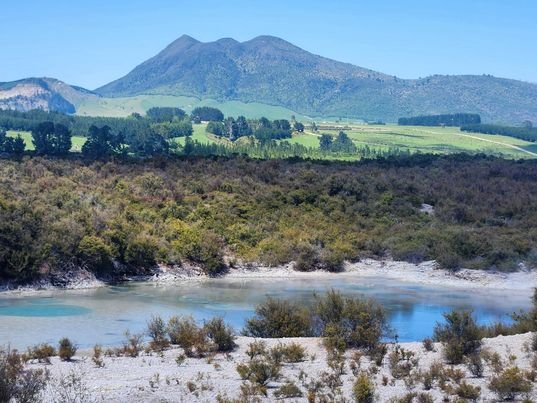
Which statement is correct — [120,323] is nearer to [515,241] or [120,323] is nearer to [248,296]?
[248,296]

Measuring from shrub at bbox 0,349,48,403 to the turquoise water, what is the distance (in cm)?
592

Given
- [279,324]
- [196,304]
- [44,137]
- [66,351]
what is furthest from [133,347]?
[44,137]

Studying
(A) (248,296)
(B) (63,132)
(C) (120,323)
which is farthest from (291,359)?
(B) (63,132)

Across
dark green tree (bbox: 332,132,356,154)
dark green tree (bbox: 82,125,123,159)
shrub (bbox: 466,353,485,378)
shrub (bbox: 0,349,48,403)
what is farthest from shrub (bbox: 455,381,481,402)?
dark green tree (bbox: 332,132,356,154)

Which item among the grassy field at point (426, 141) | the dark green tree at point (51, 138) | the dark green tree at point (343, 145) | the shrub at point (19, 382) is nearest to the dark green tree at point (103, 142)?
the dark green tree at point (51, 138)

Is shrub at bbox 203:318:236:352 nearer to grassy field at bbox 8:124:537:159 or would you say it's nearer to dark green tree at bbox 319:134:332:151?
grassy field at bbox 8:124:537:159

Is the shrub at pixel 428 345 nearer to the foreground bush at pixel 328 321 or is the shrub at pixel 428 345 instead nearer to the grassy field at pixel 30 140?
the foreground bush at pixel 328 321

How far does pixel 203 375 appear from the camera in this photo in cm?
2086

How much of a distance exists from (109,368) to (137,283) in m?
20.8

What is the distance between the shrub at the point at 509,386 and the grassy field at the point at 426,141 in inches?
3479

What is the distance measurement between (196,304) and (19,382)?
18.7 metres

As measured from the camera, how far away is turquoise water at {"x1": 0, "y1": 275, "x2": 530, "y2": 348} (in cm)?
2942

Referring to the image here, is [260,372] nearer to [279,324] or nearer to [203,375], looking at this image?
[203,375]

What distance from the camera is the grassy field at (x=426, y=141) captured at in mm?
117863
